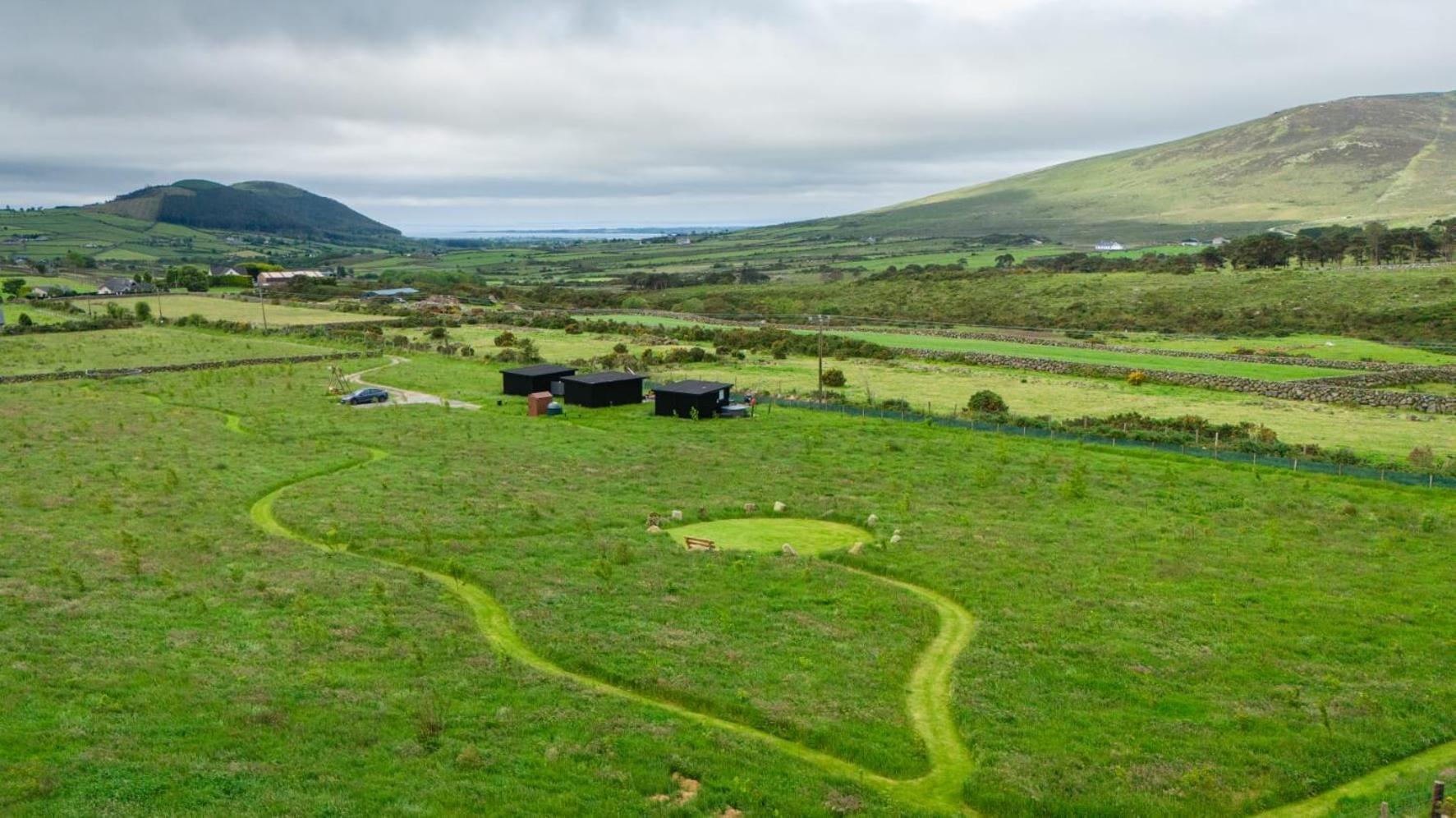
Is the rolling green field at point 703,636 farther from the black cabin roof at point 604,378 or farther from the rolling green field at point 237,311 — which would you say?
the rolling green field at point 237,311

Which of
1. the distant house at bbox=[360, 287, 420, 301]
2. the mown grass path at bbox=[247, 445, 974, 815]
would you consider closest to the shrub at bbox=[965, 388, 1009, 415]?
the mown grass path at bbox=[247, 445, 974, 815]

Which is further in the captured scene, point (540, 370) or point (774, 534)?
point (540, 370)

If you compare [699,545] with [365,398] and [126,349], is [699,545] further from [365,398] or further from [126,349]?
[126,349]

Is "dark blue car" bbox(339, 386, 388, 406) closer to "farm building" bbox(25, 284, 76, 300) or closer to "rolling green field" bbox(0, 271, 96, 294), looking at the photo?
"farm building" bbox(25, 284, 76, 300)

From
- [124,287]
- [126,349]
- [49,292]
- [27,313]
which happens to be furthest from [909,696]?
[124,287]

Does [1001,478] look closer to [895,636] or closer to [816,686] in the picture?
[895,636]

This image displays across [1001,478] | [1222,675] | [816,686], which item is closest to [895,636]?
[816,686]

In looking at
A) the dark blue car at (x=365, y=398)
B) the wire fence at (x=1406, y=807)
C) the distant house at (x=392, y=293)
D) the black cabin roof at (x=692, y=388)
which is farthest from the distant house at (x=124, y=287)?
the wire fence at (x=1406, y=807)
